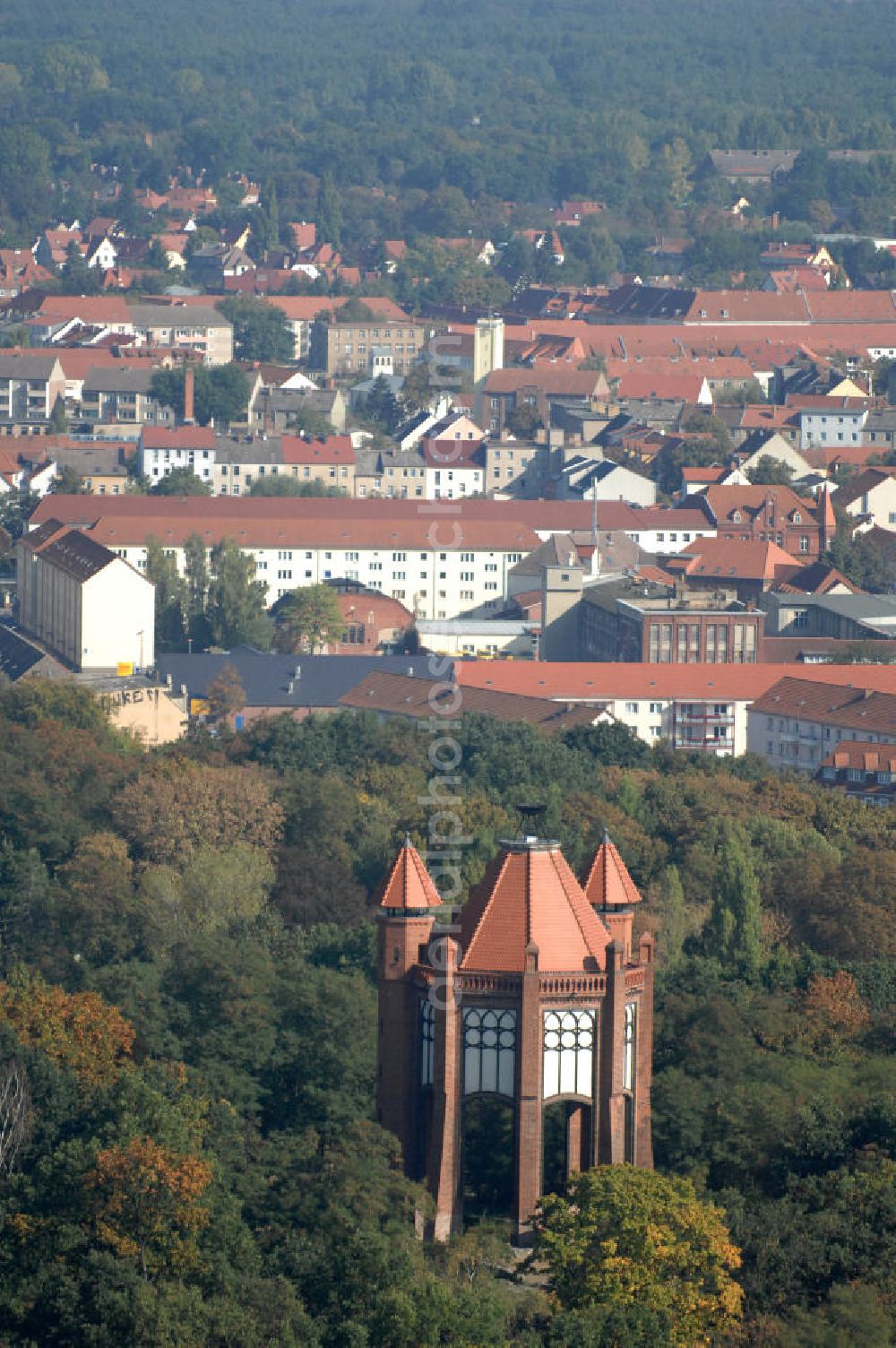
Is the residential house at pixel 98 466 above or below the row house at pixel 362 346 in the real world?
above

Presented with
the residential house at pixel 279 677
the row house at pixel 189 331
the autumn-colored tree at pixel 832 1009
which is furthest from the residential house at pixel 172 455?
the autumn-colored tree at pixel 832 1009

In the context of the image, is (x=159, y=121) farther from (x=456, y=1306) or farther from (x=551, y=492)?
(x=456, y=1306)

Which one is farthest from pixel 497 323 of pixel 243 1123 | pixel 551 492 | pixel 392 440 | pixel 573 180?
pixel 243 1123

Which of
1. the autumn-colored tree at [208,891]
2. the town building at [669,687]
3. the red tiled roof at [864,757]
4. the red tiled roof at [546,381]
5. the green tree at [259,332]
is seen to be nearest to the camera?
the autumn-colored tree at [208,891]

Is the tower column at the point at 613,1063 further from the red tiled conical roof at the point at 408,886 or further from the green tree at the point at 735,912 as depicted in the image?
the green tree at the point at 735,912

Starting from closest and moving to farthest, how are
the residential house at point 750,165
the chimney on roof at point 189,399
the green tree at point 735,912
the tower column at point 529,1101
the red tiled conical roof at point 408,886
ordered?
the tower column at point 529,1101
the red tiled conical roof at point 408,886
the green tree at point 735,912
the chimney on roof at point 189,399
the residential house at point 750,165

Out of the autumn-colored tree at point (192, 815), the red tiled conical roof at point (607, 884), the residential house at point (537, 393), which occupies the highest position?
the red tiled conical roof at point (607, 884)

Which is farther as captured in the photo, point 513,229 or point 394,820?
point 513,229
